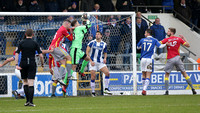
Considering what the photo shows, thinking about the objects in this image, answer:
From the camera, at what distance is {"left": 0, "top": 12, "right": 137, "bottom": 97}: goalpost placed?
53.4 feet

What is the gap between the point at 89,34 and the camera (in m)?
17.3

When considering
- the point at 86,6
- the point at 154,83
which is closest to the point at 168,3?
the point at 86,6

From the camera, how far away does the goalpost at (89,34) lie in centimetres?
1628

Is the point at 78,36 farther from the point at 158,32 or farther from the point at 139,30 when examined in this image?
the point at 158,32

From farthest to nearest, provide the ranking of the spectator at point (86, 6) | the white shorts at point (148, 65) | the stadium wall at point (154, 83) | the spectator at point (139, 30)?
the spectator at point (86, 6), the spectator at point (139, 30), the stadium wall at point (154, 83), the white shorts at point (148, 65)

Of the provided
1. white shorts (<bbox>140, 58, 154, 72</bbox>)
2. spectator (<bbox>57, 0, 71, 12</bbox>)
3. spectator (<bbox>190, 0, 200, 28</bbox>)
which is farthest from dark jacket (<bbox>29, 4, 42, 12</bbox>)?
spectator (<bbox>190, 0, 200, 28</bbox>)

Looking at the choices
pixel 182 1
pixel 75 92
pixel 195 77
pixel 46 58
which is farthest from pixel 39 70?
pixel 182 1

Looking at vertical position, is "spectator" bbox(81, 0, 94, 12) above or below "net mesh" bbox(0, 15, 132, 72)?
above

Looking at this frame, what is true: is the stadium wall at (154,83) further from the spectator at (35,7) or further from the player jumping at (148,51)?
the spectator at (35,7)

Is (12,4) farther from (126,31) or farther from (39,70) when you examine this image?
(126,31)

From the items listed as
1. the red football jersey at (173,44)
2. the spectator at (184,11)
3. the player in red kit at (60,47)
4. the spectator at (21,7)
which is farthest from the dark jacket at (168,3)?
the player in red kit at (60,47)

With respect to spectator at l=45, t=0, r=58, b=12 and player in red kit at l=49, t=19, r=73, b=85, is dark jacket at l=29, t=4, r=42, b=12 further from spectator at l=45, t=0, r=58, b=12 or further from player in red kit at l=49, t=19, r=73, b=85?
player in red kit at l=49, t=19, r=73, b=85

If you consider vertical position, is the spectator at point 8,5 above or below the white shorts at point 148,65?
above

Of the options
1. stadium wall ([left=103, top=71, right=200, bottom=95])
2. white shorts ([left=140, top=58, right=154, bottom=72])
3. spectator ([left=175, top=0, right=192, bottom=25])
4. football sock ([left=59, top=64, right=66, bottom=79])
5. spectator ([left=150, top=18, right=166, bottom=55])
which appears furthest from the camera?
spectator ([left=175, top=0, right=192, bottom=25])
